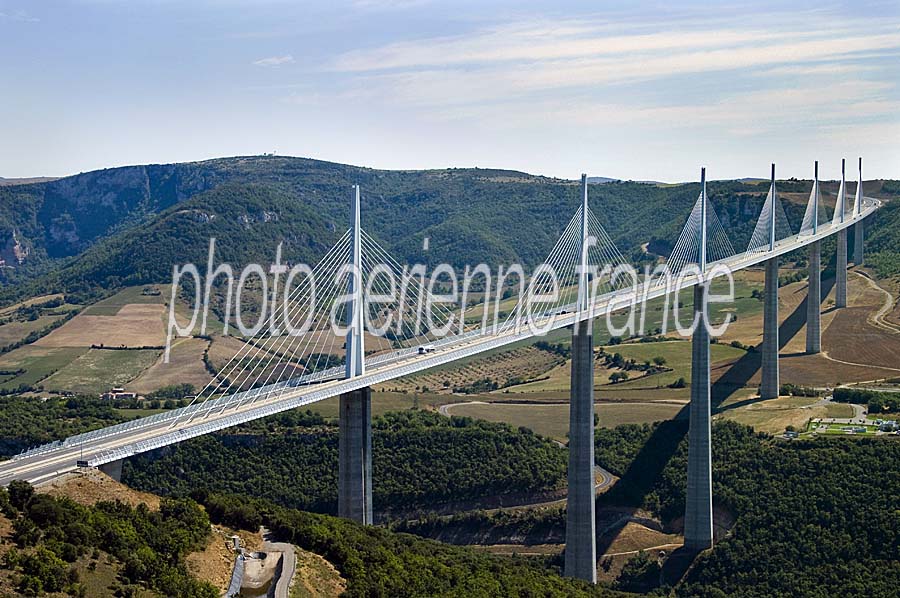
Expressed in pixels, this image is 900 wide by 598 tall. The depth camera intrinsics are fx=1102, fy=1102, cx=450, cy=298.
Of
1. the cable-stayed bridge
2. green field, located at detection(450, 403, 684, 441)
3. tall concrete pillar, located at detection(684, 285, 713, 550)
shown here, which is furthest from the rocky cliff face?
tall concrete pillar, located at detection(684, 285, 713, 550)

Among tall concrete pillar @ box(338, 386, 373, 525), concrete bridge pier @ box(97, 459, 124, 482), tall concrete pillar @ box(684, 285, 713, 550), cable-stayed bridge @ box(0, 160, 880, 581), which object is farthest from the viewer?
tall concrete pillar @ box(684, 285, 713, 550)

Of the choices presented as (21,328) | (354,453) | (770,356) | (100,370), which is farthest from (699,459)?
(21,328)

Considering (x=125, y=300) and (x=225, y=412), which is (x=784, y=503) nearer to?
(x=225, y=412)

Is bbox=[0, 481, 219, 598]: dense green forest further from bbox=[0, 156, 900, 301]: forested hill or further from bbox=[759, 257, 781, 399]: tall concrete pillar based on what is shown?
bbox=[0, 156, 900, 301]: forested hill

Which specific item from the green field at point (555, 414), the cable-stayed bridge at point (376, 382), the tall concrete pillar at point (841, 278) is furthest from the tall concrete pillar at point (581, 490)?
the tall concrete pillar at point (841, 278)

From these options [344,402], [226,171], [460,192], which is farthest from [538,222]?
[344,402]

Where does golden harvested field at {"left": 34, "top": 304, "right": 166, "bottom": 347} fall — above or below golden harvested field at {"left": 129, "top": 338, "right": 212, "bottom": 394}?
above
